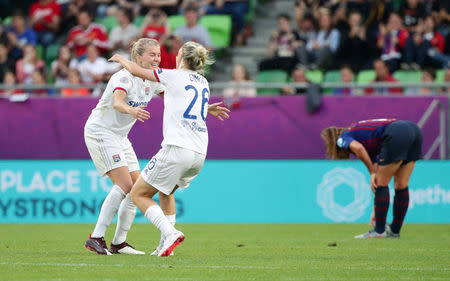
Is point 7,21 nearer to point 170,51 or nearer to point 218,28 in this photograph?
point 218,28

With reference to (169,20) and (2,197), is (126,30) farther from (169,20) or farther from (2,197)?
(2,197)

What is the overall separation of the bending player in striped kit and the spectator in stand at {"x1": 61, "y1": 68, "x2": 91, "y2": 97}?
733 centimetres

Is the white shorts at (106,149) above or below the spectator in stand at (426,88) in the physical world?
above

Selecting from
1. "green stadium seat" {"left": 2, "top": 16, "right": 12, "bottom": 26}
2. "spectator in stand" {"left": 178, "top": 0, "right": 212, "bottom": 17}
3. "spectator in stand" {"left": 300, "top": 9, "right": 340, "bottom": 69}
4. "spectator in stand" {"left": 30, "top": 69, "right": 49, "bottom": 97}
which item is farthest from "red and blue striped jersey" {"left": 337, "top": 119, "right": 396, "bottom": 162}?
"green stadium seat" {"left": 2, "top": 16, "right": 12, "bottom": 26}

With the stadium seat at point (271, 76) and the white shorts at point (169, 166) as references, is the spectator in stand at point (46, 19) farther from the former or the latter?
the white shorts at point (169, 166)

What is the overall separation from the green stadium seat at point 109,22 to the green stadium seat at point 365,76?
20.8ft

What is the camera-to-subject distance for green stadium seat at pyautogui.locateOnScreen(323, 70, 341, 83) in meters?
16.9

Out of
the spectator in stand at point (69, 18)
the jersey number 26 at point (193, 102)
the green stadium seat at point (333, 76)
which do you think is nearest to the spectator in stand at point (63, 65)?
the spectator in stand at point (69, 18)

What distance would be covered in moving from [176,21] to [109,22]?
1.86 meters

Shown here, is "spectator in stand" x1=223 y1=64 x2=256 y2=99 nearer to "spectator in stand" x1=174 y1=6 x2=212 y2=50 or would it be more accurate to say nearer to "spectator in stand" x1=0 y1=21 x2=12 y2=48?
"spectator in stand" x1=174 y1=6 x2=212 y2=50

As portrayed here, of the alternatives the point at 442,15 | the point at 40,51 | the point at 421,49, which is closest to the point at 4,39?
the point at 40,51

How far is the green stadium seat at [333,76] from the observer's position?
1689cm

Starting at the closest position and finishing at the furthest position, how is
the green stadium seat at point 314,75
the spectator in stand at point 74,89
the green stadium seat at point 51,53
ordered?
the spectator in stand at point 74,89 → the green stadium seat at point 314,75 → the green stadium seat at point 51,53

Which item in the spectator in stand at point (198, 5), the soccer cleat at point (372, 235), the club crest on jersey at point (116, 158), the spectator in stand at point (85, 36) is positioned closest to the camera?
the club crest on jersey at point (116, 158)
